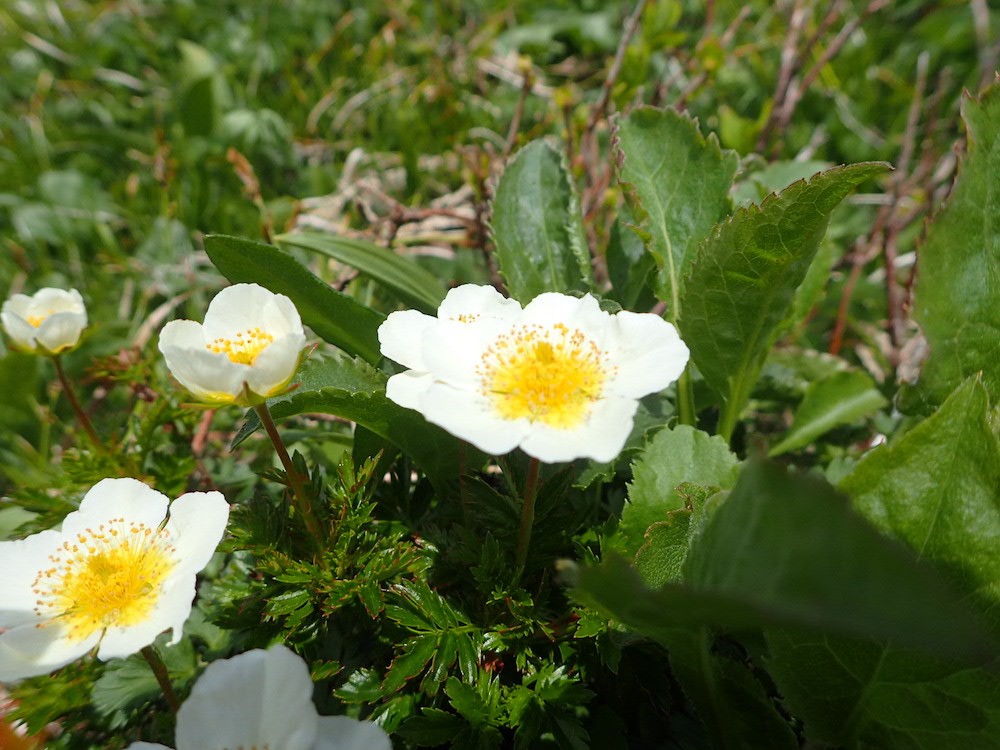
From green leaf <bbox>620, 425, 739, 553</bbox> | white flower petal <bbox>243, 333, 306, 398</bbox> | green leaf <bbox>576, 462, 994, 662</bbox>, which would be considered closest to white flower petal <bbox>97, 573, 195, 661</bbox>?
white flower petal <bbox>243, 333, 306, 398</bbox>

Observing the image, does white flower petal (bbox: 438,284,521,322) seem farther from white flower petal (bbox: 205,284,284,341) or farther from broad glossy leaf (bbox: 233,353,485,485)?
white flower petal (bbox: 205,284,284,341)

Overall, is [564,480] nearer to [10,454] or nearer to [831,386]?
[831,386]

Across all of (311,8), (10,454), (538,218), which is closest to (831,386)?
(538,218)

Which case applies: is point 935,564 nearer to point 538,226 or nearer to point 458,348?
point 458,348

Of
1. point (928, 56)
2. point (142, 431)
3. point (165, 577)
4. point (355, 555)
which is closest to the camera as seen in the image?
point (165, 577)

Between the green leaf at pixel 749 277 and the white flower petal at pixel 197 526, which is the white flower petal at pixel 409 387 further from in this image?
the green leaf at pixel 749 277

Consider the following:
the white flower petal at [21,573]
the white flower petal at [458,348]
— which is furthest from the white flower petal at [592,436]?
the white flower petal at [21,573]

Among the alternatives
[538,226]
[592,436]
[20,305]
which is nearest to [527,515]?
[592,436]
